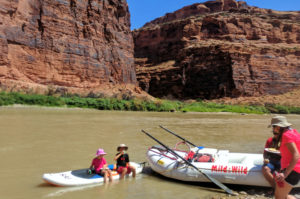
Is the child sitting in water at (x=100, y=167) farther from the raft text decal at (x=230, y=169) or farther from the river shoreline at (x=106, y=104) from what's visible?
the river shoreline at (x=106, y=104)

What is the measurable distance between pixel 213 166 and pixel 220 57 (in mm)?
41217

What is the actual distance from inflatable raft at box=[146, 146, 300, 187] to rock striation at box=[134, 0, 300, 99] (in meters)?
A: 38.0

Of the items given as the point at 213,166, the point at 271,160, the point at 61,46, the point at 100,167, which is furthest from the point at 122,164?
the point at 61,46

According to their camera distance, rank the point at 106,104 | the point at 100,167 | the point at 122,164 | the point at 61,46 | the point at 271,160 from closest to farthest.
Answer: the point at 271,160 < the point at 100,167 < the point at 122,164 < the point at 106,104 < the point at 61,46

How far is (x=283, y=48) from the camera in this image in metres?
44.0

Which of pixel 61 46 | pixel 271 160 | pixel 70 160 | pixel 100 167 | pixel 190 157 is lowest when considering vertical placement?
pixel 70 160

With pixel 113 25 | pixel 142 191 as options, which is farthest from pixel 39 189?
pixel 113 25

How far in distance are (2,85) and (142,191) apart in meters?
20.2

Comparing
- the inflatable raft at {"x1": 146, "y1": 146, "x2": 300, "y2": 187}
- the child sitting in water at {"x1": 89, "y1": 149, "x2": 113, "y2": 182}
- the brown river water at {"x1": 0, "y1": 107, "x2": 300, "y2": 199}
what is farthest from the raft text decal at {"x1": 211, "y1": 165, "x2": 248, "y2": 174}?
the child sitting in water at {"x1": 89, "y1": 149, "x2": 113, "y2": 182}

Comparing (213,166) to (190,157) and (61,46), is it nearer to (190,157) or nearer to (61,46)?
(190,157)

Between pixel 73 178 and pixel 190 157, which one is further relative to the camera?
pixel 190 157

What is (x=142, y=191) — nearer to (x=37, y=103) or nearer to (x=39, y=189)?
(x=39, y=189)

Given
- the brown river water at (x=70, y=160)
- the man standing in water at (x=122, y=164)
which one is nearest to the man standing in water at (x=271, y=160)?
the brown river water at (x=70, y=160)

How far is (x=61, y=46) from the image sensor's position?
27.0m
